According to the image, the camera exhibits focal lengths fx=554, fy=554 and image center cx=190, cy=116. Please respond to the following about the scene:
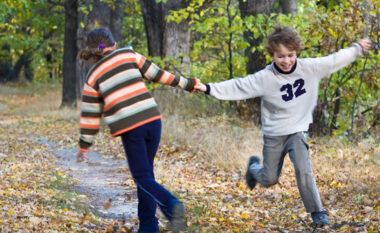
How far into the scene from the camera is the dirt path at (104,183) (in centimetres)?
653

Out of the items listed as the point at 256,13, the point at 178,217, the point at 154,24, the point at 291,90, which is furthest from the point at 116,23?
the point at 178,217

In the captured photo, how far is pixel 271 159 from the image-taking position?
5617 millimetres

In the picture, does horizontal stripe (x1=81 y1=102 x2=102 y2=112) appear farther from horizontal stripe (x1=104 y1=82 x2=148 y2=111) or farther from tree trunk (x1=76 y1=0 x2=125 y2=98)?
tree trunk (x1=76 y1=0 x2=125 y2=98)

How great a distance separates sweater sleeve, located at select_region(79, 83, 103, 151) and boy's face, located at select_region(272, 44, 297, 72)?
5.57ft

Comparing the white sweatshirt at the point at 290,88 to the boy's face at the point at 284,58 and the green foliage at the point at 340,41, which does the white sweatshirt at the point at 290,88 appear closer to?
the boy's face at the point at 284,58

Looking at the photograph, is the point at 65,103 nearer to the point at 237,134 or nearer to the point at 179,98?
the point at 179,98

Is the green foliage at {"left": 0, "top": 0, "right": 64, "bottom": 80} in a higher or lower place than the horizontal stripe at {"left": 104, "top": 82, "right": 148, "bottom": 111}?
A: higher

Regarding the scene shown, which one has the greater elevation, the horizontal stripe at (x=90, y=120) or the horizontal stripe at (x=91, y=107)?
the horizontal stripe at (x=91, y=107)

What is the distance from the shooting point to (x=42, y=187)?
7.17m

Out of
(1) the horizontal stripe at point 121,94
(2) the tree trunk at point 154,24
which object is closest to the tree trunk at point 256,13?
(2) the tree trunk at point 154,24

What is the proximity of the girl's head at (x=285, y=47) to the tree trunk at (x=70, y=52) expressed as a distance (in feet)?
49.4

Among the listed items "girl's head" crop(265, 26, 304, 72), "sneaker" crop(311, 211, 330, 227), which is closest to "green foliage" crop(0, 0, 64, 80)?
"girl's head" crop(265, 26, 304, 72)

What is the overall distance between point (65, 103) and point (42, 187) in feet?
43.7

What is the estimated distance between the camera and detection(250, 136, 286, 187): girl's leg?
5.52 m
